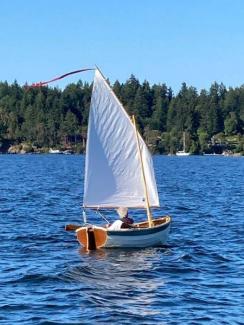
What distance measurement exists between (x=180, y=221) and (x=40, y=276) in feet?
75.8

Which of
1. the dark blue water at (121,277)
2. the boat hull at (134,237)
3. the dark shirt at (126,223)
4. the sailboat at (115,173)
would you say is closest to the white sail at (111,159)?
the sailboat at (115,173)

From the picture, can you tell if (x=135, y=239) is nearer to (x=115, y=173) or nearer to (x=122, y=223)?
(x=122, y=223)

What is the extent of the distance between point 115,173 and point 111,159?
28.5 inches

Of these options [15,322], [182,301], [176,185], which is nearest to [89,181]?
[182,301]

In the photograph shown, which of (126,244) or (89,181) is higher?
(89,181)

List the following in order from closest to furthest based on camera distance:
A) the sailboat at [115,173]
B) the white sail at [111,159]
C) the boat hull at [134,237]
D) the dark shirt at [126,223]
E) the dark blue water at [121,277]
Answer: the dark blue water at [121,277] < the boat hull at [134,237] < the sailboat at [115,173] < the dark shirt at [126,223] < the white sail at [111,159]

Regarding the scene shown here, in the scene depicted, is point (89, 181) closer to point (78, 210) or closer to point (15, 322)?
point (15, 322)

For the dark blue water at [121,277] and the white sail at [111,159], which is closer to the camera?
the dark blue water at [121,277]

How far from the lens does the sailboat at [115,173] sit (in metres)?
37.9

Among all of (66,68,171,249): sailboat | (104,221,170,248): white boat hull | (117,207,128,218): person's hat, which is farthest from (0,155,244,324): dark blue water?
(117,207,128,218): person's hat

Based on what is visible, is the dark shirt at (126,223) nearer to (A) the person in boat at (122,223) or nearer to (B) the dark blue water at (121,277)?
(A) the person in boat at (122,223)

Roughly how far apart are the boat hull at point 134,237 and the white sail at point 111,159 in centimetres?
196

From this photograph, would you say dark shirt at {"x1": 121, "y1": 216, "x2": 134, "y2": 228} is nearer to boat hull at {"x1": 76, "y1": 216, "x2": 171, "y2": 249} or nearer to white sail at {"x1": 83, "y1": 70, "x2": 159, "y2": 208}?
boat hull at {"x1": 76, "y1": 216, "x2": 171, "y2": 249}

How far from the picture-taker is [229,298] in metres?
27.8
